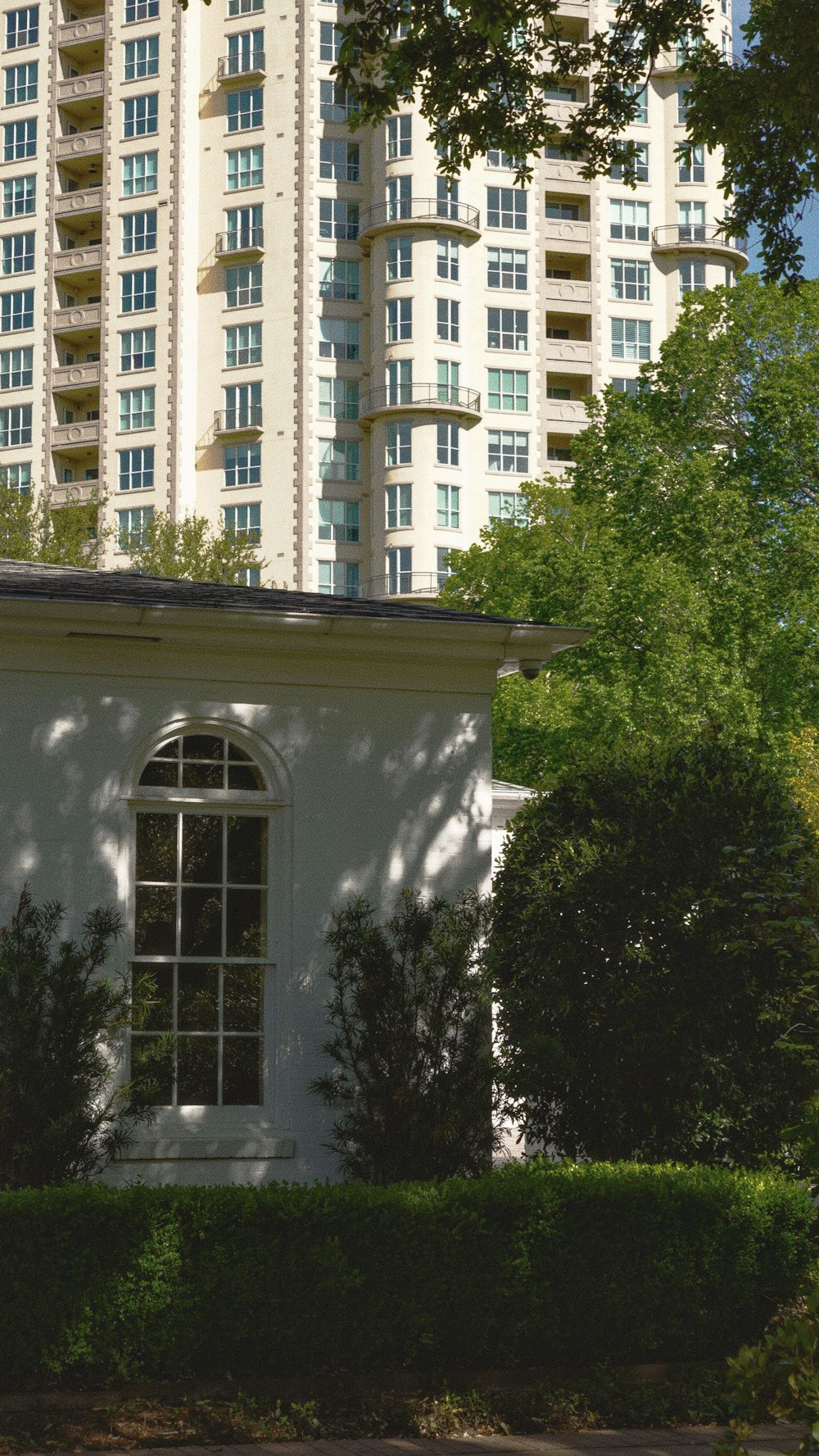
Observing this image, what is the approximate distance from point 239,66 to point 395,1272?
67.7 m

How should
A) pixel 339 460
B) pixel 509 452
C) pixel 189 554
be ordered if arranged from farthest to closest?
pixel 339 460 < pixel 509 452 < pixel 189 554

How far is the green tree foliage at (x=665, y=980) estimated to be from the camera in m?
10.6

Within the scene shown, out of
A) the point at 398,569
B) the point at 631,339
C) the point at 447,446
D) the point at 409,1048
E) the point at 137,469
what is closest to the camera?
the point at 409,1048

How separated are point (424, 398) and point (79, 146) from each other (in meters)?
19.7

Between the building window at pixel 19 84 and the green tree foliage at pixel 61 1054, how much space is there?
69.1 m

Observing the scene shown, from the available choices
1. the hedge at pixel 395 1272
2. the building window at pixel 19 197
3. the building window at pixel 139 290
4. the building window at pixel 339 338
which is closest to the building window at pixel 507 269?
the building window at pixel 339 338

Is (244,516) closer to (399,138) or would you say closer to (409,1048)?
(399,138)

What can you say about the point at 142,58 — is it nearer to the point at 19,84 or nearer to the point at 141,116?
the point at 141,116

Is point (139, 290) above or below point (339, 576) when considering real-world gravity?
above

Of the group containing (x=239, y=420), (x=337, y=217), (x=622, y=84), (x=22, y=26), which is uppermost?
(x=22, y=26)

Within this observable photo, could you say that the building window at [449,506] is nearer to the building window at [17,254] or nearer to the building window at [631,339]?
the building window at [631,339]

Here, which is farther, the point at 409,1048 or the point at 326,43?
the point at 326,43

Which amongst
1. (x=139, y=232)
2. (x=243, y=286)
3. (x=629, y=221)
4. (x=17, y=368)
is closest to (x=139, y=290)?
(x=139, y=232)

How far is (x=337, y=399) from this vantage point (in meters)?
66.1
